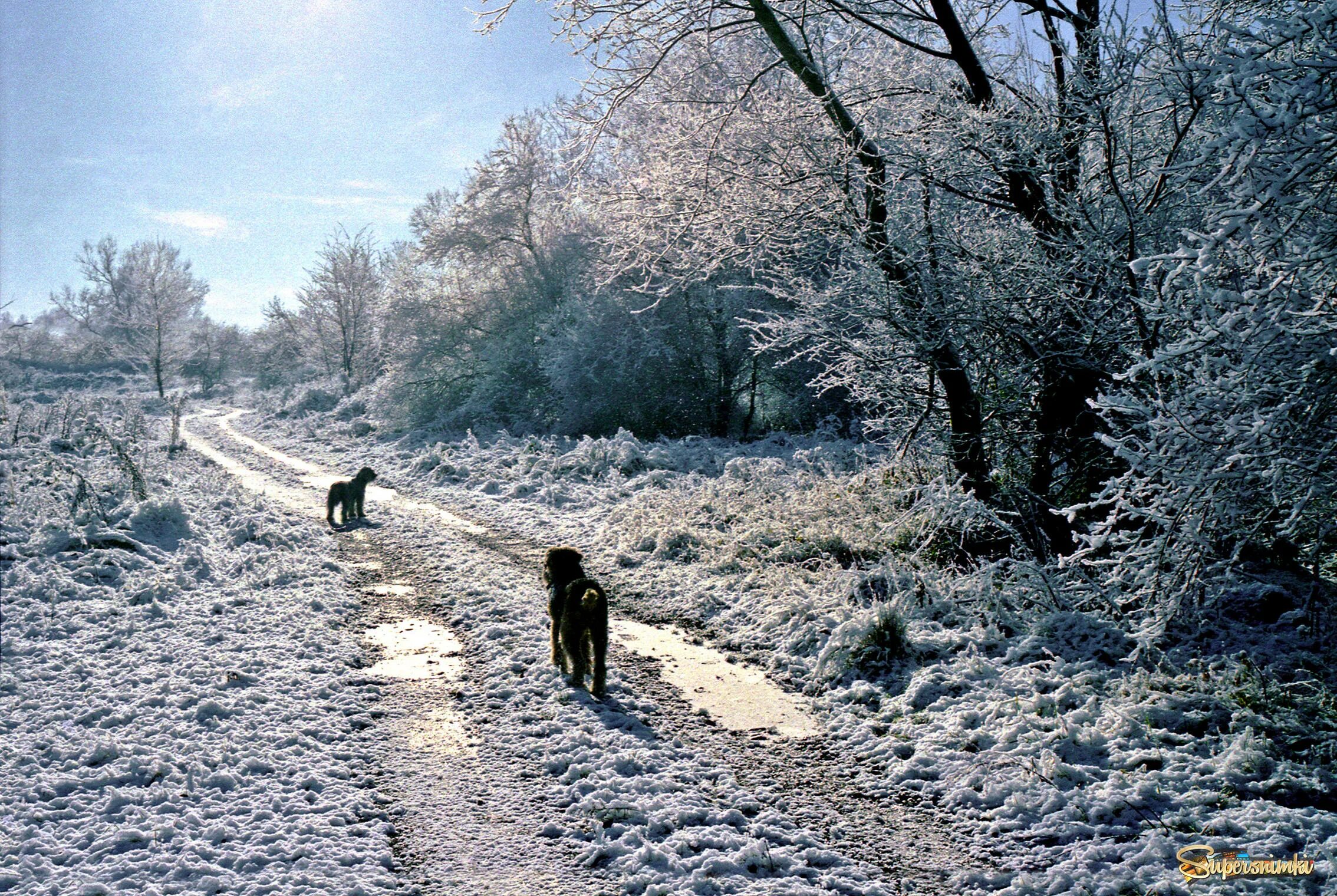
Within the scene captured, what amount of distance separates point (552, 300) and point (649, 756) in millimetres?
18328

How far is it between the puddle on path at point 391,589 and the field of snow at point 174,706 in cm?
32

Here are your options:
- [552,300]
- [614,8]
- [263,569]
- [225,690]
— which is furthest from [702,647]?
[552,300]

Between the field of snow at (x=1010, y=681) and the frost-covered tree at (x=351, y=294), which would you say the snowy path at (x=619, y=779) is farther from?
the frost-covered tree at (x=351, y=294)

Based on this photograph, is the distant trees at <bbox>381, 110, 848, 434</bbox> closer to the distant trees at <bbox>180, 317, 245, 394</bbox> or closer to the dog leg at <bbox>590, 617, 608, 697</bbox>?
the dog leg at <bbox>590, 617, 608, 697</bbox>

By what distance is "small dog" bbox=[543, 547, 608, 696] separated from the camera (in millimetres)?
5125

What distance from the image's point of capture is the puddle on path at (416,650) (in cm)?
580

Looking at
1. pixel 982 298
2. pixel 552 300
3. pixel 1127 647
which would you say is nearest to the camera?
pixel 1127 647

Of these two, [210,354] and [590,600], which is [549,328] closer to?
[590,600]

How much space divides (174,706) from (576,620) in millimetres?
2809

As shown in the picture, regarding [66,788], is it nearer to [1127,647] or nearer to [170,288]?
[1127,647]

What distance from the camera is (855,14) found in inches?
266

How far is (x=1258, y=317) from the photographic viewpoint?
10.7 feet

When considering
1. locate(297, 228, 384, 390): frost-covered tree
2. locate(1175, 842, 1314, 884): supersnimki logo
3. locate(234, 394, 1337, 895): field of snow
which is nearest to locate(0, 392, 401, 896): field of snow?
locate(234, 394, 1337, 895): field of snow

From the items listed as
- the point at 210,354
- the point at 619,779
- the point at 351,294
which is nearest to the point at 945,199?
the point at 619,779
